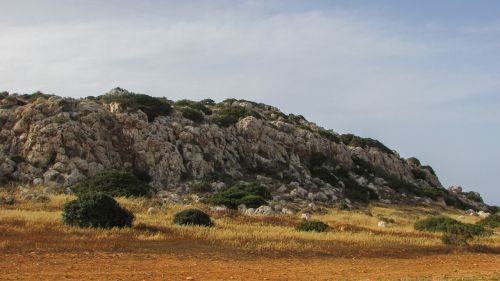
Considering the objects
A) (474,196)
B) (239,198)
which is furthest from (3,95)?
(474,196)

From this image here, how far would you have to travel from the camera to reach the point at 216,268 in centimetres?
1511

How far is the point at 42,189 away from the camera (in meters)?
35.0

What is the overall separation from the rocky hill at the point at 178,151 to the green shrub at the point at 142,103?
0.10 metres

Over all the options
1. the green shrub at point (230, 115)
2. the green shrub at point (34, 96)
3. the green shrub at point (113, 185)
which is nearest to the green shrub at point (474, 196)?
the green shrub at point (230, 115)

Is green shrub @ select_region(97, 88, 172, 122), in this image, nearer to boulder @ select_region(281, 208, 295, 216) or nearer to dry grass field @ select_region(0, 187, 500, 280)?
boulder @ select_region(281, 208, 295, 216)

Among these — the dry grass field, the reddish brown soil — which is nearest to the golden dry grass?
the dry grass field

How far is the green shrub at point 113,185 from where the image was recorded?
33.9 m

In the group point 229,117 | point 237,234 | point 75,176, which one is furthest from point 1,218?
point 229,117

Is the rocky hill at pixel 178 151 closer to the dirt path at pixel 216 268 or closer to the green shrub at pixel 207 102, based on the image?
the green shrub at pixel 207 102

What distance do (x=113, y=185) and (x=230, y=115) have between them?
2255 cm

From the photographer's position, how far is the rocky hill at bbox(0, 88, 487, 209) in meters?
39.9

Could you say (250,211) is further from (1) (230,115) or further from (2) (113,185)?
(1) (230,115)

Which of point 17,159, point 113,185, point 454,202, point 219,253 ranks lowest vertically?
point 219,253

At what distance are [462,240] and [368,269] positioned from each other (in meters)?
9.96
